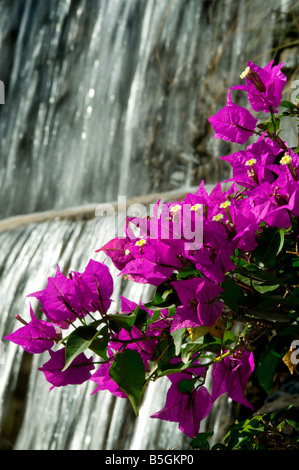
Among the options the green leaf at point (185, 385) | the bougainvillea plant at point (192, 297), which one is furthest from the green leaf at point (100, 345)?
the green leaf at point (185, 385)

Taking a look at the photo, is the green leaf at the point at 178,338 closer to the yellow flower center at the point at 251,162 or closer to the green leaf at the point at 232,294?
the green leaf at the point at 232,294

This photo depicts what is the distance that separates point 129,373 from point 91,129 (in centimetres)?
403

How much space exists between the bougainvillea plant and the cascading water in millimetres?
1248

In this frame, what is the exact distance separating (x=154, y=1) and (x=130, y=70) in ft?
1.44

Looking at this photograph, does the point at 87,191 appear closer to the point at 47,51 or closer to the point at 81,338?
the point at 47,51

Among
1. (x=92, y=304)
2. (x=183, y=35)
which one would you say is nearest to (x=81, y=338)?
(x=92, y=304)

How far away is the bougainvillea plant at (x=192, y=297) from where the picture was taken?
2.38ft

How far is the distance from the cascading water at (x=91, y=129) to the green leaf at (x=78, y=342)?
135 centimetres

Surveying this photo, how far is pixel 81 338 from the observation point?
710 millimetres

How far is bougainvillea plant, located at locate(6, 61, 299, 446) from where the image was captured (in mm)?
725
